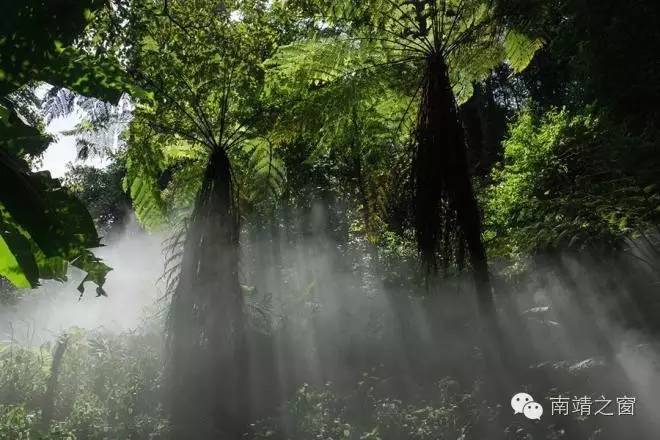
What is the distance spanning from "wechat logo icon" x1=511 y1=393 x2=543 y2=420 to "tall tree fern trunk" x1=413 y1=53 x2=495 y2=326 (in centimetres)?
66

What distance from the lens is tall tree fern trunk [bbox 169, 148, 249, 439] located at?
5.33 metres

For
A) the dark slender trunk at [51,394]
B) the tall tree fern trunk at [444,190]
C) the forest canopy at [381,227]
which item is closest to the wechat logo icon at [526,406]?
Answer: the forest canopy at [381,227]

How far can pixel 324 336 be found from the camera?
7406 millimetres

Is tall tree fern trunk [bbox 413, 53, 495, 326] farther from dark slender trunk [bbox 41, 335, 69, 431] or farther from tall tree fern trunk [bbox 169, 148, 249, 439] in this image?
dark slender trunk [bbox 41, 335, 69, 431]

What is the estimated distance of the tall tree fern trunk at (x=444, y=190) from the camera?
438cm

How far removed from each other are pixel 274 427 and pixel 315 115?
3.17 metres

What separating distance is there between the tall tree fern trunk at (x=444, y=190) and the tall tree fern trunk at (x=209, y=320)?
6.89 feet

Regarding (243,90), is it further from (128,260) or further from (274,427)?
(128,260)

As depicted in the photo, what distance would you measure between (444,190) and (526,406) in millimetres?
1894

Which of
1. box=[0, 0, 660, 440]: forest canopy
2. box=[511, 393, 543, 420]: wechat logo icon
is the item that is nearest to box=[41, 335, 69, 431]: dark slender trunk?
box=[0, 0, 660, 440]: forest canopy

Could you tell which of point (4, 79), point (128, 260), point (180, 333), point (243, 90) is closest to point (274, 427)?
point (180, 333)

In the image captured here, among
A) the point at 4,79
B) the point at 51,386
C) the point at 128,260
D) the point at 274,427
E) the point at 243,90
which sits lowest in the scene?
the point at 4,79

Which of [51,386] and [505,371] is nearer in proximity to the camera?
[505,371]

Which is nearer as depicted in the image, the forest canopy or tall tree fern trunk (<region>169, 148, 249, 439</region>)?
the forest canopy
